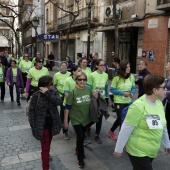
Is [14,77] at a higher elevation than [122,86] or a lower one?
lower

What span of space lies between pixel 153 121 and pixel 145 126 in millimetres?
99

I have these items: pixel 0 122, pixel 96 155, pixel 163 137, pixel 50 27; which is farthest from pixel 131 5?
pixel 50 27

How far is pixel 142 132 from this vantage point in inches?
109

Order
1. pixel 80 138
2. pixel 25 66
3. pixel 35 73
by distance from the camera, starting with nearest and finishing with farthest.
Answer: pixel 80 138 → pixel 35 73 → pixel 25 66

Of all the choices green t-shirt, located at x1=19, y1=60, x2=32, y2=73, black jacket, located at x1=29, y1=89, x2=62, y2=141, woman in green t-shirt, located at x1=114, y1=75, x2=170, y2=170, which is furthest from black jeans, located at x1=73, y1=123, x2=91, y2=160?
green t-shirt, located at x1=19, y1=60, x2=32, y2=73

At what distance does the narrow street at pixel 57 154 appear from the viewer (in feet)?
14.3

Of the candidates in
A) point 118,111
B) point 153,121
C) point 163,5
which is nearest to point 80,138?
point 118,111

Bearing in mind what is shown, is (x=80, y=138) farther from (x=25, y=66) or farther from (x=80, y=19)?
(x=80, y=19)

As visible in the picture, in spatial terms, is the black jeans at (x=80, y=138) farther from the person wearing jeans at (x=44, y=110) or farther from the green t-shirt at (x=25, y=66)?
the green t-shirt at (x=25, y=66)

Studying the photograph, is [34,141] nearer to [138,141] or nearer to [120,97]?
[120,97]

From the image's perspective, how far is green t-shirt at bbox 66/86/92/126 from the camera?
4266mm

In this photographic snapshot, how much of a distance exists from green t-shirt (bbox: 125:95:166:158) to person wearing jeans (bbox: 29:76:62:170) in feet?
4.43

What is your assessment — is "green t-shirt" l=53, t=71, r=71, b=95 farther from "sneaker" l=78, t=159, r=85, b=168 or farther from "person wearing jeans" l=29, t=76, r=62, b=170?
"person wearing jeans" l=29, t=76, r=62, b=170

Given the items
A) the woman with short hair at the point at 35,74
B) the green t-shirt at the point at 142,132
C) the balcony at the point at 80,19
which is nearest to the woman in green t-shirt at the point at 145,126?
the green t-shirt at the point at 142,132
